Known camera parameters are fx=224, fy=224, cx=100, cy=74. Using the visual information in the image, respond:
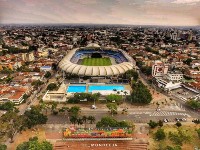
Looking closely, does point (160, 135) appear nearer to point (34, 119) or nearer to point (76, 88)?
point (34, 119)

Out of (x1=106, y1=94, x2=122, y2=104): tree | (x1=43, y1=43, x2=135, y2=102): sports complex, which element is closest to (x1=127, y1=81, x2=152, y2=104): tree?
(x1=106, y1=94, x2=122, y2=104): tree

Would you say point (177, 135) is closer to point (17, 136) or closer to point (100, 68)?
point (17, 136)

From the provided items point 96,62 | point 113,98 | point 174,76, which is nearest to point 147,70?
point 174,76

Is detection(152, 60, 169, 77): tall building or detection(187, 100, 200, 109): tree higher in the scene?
detection(152, 60, 169, 77): tall building

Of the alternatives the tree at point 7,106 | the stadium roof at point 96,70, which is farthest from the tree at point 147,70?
the tree at point 7,106

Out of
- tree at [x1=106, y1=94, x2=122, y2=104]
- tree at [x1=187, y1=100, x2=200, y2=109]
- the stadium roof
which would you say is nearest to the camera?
tree at [x1=187, y1=100, x2=200, y2=109]

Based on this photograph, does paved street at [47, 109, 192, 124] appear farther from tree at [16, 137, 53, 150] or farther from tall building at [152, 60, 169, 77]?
tall building at [152, 60, 169, 77]

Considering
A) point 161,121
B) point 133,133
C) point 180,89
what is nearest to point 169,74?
point 180,89

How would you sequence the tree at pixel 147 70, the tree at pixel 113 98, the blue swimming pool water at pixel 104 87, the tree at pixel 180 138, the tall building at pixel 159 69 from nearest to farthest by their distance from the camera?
1. the tree at pixel 180 138
2. the tree at pixel 113 98
3. the blue swimming pool water at pixel 104 87
4. the tall building at pixel 159 69
5. the tree at pixel 147 70

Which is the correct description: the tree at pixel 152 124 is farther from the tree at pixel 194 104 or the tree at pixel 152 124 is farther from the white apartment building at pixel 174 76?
the white apartment building at pixel 174 76

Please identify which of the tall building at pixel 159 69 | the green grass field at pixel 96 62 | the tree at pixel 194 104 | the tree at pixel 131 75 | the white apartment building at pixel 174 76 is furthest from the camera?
the green grass field at pixel 96 62
